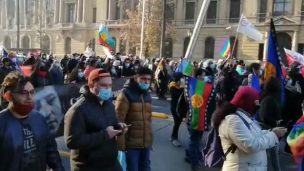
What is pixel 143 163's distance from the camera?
5227 millimetres

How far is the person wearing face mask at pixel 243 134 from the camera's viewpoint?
352 cm

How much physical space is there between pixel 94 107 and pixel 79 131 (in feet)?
0.80

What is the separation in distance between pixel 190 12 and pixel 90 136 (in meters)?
48.9

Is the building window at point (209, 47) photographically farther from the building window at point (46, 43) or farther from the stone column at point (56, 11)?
the building window at point (46, 43)

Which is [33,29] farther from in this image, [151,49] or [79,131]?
[79,131]

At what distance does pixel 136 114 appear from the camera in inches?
197

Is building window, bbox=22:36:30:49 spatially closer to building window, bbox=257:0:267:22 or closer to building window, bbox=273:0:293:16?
building window, bbox=257:0:267:22

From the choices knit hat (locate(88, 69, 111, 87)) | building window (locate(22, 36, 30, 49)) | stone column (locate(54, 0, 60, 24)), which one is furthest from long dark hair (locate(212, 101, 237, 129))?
building window (locate(22, 36, 30, 49))

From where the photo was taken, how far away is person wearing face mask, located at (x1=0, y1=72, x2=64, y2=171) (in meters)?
2.93

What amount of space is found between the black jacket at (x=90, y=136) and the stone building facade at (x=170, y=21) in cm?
2978

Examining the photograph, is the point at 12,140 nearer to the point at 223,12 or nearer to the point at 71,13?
the point at 223,12

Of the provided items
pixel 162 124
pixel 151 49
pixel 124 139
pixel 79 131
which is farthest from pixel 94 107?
pixel 151 49

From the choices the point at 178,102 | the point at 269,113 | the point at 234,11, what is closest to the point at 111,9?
the point at 234,11

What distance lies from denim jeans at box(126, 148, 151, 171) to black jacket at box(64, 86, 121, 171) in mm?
1384
